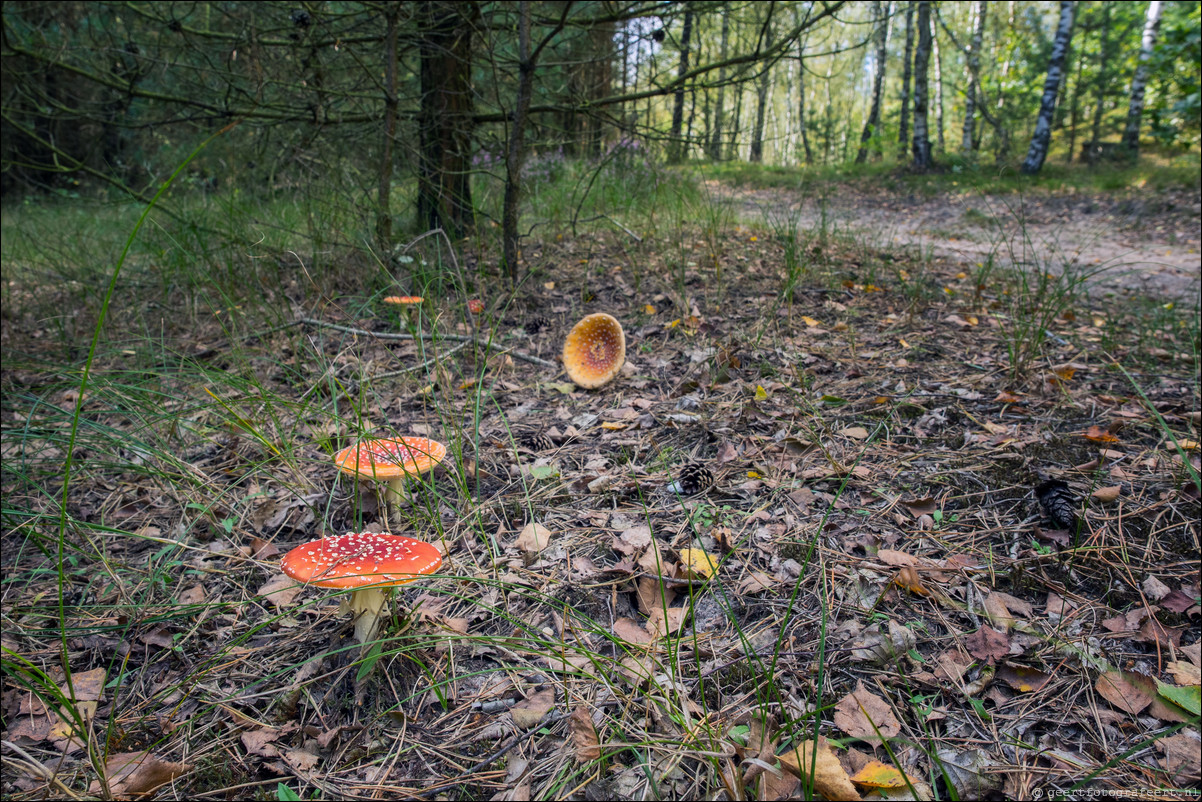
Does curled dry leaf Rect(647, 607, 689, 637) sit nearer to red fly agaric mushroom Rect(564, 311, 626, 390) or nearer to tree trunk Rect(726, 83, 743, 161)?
red fly agaric mushroom Rect(564, 311, 626, 390)

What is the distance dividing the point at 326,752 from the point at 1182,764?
1.64m

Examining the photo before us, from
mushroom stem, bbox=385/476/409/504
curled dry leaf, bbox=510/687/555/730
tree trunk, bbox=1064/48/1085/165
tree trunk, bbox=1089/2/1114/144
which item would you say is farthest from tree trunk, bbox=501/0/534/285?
tree trunk, bbox=1089/2/1114/144

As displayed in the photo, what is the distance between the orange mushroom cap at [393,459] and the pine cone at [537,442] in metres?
0.55

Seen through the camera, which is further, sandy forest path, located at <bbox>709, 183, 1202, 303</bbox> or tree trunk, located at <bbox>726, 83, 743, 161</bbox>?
sandy forest path, located at <bbox>709, 183, 1202, 303</bbox>

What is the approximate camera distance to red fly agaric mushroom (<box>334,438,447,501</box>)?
174 centimetres


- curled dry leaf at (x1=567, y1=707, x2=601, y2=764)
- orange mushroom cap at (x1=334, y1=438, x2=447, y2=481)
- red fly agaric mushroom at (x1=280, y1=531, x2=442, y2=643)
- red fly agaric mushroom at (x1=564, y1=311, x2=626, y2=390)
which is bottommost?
curled dry leaf at (x1=567, y1=707, x2=601, y2=764)

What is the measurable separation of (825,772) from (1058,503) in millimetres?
1202

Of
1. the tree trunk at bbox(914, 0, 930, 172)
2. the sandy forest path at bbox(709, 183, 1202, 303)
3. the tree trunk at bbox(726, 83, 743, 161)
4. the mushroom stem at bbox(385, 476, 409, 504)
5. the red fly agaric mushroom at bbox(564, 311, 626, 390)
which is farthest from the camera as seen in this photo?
the tree trunk at bbox(914, 0, 930, 172)

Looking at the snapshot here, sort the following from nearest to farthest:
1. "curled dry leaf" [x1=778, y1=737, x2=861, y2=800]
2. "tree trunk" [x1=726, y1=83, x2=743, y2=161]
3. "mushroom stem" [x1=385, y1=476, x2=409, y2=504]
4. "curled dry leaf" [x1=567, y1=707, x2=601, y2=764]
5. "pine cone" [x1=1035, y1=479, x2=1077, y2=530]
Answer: "curled dry leaf" [x1=778, y1=737, x2=861, y2=800], "curled dry leaf" [x1=567, y1=707, x2=601, y2=764], "pine cone" [x1=1035, y1=479, x2=1077, y2=530], "mushroom stem" [x1=385, y1=476, x2=409, y2=504], "tree trunk" [x1=726, y1=83, x2=743, y2=161]

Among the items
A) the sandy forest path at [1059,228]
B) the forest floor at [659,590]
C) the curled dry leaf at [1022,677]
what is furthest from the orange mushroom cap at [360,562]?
the sandy forest path at [1059,228]

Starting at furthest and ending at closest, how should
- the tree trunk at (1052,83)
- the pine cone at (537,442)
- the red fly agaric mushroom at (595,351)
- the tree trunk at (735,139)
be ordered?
the tree trunk at (1052,83) < the tree trunk at (735,139) < the red fly agaric mushroom at (595,351) < the pine cone at (537,442)

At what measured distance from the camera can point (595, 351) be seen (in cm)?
287

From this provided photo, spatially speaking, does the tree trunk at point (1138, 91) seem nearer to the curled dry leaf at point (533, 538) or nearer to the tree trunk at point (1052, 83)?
the tree trunk at point (1052, 83)

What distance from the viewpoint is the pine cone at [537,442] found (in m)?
2.36
